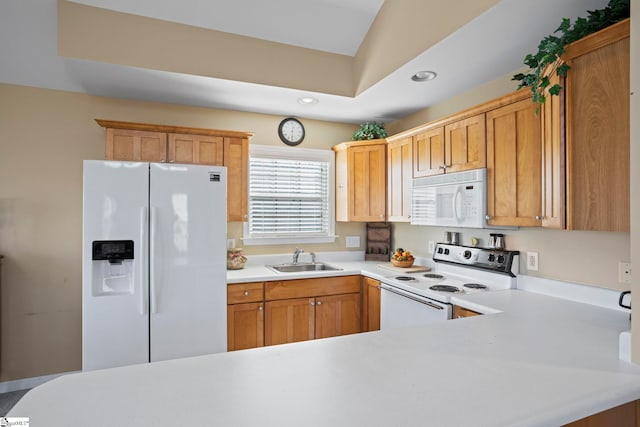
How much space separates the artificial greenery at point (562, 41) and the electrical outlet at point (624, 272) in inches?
40.5

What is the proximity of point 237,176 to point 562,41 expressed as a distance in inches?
97.1

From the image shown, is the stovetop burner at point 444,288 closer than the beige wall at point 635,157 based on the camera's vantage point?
No

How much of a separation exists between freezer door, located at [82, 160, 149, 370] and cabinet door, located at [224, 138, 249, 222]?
808mm

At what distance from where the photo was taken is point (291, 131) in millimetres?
3701

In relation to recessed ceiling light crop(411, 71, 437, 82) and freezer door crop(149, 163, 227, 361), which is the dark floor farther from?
recessed ceiling light crop(411, 71, 437, 82)

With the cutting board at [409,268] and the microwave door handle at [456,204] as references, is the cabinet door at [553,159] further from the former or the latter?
the cutting board at [409,268]

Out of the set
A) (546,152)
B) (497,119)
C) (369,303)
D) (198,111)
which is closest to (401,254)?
(369,303)

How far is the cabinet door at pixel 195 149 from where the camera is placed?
2957 millimetres

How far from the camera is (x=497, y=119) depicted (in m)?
2.29

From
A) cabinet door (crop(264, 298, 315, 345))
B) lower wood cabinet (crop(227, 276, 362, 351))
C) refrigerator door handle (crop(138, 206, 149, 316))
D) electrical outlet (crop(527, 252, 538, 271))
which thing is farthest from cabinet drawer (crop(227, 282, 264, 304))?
electrical outlet (crop(527, 252, 538, 271))

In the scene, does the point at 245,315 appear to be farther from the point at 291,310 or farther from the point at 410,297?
the point at 410,297

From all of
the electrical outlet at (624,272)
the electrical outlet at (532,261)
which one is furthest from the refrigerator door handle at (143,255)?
the electrical outlet at (624,272)

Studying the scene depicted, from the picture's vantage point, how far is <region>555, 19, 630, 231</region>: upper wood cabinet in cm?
142

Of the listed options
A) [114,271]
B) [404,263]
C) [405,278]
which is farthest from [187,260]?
[404,263]
